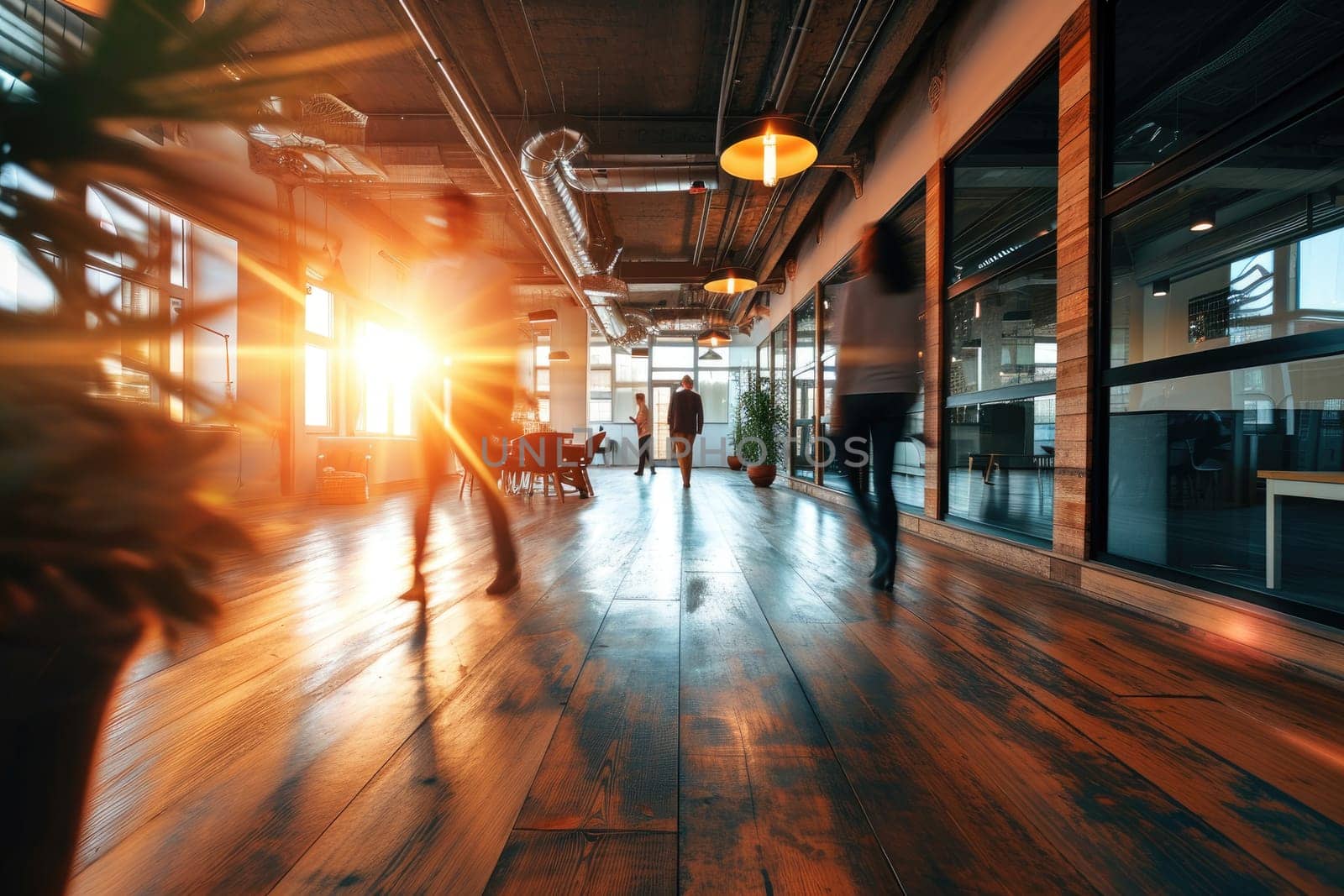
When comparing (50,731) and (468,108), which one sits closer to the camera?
(50,731)

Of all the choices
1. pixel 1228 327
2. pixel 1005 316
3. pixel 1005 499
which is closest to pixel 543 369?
pixel 1005 499

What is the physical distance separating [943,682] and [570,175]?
5.41 m

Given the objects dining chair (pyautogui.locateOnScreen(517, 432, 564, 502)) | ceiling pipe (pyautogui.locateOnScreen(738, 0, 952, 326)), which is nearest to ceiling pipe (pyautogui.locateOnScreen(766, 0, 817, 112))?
ceiling pipe (pyautogui.locateOnScreen(738, 0, 952, 326))

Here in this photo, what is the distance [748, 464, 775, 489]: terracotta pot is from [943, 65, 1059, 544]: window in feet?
12.4

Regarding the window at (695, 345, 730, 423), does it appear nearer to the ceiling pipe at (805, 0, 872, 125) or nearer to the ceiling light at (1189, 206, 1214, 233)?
the ceiling pipe at (805, 0, 872, 125)

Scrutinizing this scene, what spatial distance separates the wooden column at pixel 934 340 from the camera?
13.3ft

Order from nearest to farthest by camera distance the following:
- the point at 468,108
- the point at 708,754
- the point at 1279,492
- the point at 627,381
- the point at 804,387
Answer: the point at 708,754 → the point at 1279,492 → the point at 468,108 → the point at 804,387 → the point at 627,381

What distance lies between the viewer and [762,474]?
847 centimetres

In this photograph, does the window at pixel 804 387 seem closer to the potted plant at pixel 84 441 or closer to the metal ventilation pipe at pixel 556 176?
the metal ventilation pipe at pixel 556 176

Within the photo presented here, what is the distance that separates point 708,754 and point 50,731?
1.00m

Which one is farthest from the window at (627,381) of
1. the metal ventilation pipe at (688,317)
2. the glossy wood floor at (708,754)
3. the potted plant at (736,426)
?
the glossy wood floor at (708,754)

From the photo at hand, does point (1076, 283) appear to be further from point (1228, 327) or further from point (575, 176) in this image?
point (575, 176)

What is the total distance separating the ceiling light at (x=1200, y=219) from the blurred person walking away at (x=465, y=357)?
120 inches

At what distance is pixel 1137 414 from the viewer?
2.79 metres
